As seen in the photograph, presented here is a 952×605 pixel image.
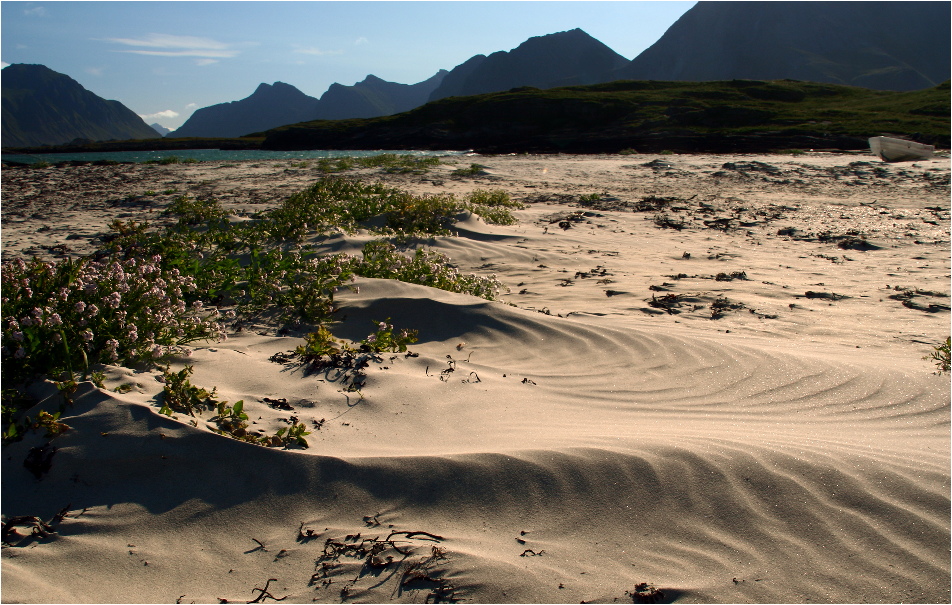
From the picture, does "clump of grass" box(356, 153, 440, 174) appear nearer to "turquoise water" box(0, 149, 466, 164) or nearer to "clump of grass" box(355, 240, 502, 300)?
"turquoise water" box(0, 149, 466, 164)

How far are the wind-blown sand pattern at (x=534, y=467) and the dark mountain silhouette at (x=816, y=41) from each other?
505 ft

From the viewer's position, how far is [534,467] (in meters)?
2.43

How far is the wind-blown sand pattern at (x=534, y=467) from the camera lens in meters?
1.95

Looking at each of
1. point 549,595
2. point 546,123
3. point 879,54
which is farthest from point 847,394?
point 879,54

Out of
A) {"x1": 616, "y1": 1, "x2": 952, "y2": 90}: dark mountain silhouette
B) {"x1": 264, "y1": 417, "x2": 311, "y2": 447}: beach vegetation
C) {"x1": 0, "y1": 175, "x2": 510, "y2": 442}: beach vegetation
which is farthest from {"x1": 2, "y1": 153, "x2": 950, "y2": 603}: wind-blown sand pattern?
{"x1": 616, "y1": 1, "x2": 952, "y2": 90}: dark mountain silhouette

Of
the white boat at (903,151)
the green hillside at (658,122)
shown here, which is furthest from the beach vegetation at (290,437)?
the green hillside at (658,122)

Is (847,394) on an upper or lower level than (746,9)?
lower

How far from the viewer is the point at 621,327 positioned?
4.39 m

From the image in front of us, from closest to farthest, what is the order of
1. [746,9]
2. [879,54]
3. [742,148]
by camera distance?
[742,148] < [879,54] < [746,9]

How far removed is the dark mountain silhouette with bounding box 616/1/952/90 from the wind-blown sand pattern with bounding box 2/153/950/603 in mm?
154054

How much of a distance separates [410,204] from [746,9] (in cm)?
17194

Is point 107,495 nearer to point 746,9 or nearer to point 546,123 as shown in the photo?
point 546,123

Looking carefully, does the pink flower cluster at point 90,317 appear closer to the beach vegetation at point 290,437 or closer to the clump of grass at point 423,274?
the beach vegetation at point 290,437

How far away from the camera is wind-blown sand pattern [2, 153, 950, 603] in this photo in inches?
76.8
